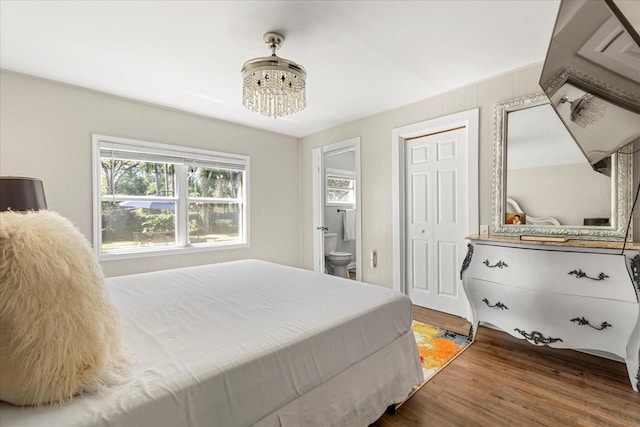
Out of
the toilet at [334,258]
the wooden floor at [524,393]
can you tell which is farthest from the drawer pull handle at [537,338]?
the toilet at [334,258]

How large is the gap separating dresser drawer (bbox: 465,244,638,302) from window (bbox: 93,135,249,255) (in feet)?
9.89

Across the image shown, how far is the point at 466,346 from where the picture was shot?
242cm

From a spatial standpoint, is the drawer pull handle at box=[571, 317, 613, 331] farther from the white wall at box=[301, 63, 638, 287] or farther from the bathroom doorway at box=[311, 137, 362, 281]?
the bathroom doorway at box=[311, 137, 362, 281]

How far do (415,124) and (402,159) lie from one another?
Answer: 0.42m

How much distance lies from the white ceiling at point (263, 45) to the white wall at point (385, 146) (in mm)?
154

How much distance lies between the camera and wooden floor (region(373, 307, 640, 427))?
1571 mm

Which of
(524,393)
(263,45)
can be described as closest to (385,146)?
(263,45)

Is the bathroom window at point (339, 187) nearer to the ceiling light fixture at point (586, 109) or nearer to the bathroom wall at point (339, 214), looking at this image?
the bathroom wall at point (339, 214)

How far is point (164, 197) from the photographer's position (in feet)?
11.3

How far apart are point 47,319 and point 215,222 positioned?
3.26 metres

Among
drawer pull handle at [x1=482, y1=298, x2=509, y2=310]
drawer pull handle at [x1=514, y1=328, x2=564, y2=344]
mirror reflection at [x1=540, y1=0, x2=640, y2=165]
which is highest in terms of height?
mirror reflection at [x1=540, y1=0, x2=640, y2=165]

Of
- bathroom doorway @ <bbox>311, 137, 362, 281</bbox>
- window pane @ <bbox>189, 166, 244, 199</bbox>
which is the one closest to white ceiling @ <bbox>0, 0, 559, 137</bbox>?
window pane @ <bbox>189, 166, 244, 199</bbox>

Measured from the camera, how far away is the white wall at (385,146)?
2.70 m

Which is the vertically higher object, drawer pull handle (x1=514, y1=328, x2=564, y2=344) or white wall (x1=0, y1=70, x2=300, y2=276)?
white wall (x1=0, y1=70, x2=300, y2=276)
